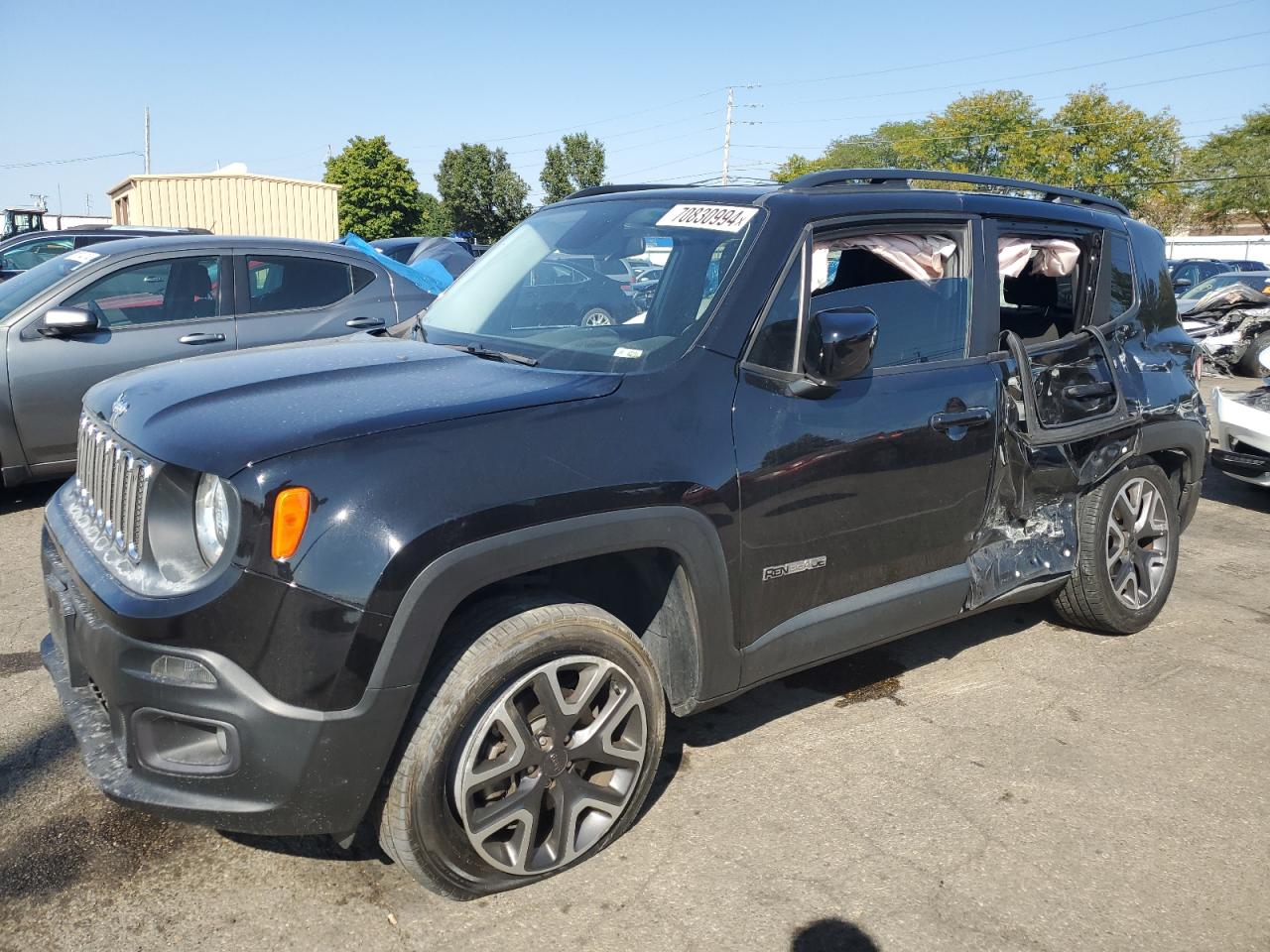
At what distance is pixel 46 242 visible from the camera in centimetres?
1253

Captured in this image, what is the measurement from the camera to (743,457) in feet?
9.50

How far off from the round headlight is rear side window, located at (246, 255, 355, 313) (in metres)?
4.67

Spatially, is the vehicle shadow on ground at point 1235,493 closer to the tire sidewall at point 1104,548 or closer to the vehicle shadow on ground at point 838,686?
the tire sidewall at point 1104,548

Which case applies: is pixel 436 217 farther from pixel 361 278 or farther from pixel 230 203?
pixel 361 278

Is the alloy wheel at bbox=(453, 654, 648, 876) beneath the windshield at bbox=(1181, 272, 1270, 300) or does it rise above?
beneath

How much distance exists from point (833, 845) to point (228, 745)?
1721 millimetres

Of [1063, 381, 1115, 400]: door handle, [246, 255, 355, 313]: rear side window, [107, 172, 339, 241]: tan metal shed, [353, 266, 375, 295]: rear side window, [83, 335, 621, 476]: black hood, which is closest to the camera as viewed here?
[83, 335, 621, 476]: black hood

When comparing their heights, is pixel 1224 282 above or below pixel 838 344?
above

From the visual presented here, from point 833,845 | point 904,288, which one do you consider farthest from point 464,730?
point 904,288

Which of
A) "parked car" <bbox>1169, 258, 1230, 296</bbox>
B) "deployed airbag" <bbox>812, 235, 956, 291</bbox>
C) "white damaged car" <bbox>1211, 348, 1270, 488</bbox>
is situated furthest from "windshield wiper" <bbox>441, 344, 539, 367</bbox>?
"parked car" <bbox>1169, 258, 1230, 296</bbox>

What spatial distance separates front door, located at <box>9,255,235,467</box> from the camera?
607 centimetres

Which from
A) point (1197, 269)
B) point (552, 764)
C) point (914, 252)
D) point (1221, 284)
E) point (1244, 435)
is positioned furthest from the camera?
point (1197, 269)

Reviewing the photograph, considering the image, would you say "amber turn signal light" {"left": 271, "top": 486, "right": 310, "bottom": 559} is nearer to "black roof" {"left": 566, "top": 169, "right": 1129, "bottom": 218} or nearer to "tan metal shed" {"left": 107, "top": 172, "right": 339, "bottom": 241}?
"black roof" {"left": 566, "top": 169, "right": 1129, "bottom": 218}

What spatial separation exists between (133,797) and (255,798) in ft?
0.96
